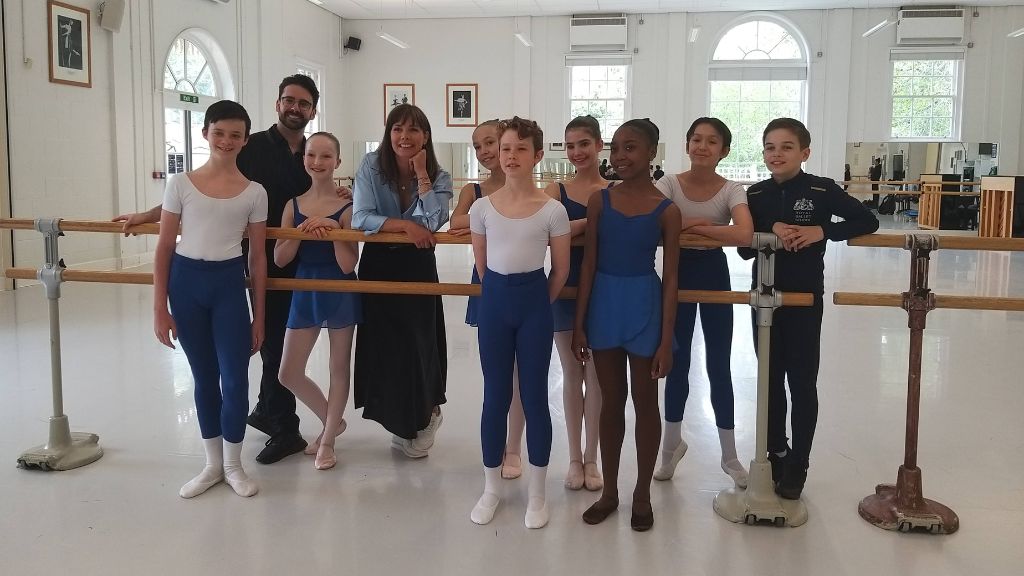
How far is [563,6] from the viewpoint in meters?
15.9

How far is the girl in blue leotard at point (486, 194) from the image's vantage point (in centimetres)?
297

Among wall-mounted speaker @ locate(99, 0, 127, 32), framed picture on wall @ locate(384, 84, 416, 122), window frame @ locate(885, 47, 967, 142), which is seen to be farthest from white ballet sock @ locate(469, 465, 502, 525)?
window frame @ locate(885, 47, 967, 142)

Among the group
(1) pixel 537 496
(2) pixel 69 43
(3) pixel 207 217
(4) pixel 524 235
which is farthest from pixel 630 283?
(2) pixel 69 43

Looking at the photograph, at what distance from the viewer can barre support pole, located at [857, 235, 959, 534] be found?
8.89ft

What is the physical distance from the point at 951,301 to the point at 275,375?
8.48 feet

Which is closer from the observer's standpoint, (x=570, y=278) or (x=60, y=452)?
(x=570, y=278)

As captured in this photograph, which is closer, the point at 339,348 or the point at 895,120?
the point at 339,348

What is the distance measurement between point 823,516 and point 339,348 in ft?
6.19

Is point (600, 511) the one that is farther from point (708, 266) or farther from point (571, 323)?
point (708, 266)

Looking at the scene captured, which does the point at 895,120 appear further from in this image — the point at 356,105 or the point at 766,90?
the point at 356,105

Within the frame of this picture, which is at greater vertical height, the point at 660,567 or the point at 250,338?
the point at 250,338

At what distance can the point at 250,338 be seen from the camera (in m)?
2.94

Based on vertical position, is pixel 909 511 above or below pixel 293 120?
below

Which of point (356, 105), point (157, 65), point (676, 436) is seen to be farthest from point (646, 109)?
point (676, 436)
